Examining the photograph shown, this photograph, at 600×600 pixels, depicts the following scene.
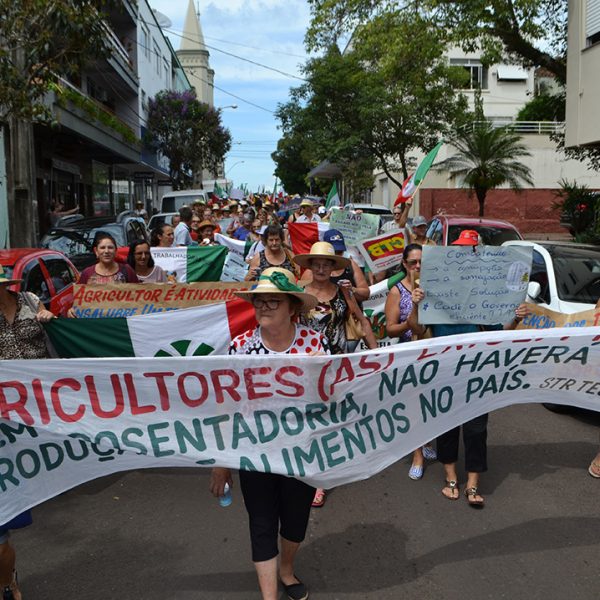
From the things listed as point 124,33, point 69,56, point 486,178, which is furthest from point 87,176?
point 69,56

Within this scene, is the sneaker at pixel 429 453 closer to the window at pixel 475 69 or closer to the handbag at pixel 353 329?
the handbag at pixel 353 329

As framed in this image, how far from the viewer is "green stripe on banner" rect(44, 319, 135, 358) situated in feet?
16.9

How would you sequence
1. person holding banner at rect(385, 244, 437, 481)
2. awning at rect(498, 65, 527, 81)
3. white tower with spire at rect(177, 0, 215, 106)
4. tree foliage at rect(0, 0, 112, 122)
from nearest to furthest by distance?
person holding banner at rect(385, 244, 437, 481), tree foliage at rect(0, 0, 112, 122), awning at rect(498, 65, 527, 81), white tower with spire at rect(177, 0, 215, 106)

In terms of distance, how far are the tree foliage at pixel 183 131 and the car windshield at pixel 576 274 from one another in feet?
121

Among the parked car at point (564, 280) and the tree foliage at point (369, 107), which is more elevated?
the tree foliage at point (369, 107)

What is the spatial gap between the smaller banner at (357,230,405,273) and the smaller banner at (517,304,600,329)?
2385mm

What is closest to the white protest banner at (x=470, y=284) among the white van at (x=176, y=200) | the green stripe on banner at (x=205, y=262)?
the green stripe on banner at (x=205, y=262)

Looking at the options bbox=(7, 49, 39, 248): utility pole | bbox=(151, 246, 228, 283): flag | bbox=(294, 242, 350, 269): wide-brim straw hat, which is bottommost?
bbox=(151, 246, 228, 283): flag

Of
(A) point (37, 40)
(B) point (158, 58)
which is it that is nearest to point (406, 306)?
(A) point (37, 40)

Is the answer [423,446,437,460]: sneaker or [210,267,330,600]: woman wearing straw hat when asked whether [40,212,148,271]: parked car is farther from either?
[210,267,330,600]: woman wearing straw hat

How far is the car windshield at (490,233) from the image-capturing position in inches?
497

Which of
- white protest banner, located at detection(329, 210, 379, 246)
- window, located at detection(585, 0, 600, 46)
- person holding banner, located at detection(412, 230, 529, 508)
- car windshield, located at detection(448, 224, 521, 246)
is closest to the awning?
window, located at detection(585, 0, 600, 46)

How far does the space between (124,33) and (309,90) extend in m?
12.8

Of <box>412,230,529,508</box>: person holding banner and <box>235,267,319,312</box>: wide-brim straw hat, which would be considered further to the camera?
<box>412,230,529,508</box>: person holding banner
